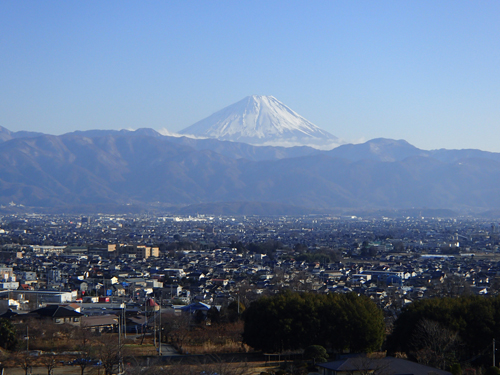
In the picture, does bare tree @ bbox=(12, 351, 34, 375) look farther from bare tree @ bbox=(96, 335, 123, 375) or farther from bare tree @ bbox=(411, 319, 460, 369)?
bare tree @ bbox=(411, 319, 460, 369)

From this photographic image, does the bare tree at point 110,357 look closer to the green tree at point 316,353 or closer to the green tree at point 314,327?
the green tree at point 314,327

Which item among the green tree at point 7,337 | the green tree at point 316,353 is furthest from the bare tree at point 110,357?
the green tree at point 316,353

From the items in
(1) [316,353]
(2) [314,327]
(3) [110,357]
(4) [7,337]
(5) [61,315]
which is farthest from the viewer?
(5) [61,315]

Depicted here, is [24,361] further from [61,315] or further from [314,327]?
[314,327]

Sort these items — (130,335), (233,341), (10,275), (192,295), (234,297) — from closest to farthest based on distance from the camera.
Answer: (233,341), (130,335), (234,297), (192,295), (10,275)

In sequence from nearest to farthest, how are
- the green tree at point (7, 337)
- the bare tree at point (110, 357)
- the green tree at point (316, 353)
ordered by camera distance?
the bare tree at point (110, 357) → the green tree at point (316, 353) → the green tree at point (7, 337)

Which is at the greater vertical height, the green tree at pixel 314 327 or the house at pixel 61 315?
the green tree at pixel 314 327

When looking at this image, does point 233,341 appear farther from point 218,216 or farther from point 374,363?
point 218,216

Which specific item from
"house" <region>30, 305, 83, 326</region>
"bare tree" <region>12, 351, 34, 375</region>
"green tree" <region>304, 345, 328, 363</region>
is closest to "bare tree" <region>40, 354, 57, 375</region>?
"bare tree" <region>12, 351, 34, 375</region>

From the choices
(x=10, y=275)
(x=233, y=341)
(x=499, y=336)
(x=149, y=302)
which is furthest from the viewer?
(x=10, y=275)

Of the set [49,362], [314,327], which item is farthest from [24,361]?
[314,327]

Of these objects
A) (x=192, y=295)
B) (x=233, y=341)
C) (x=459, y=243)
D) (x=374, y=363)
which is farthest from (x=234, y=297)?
(x=459, y=243)
